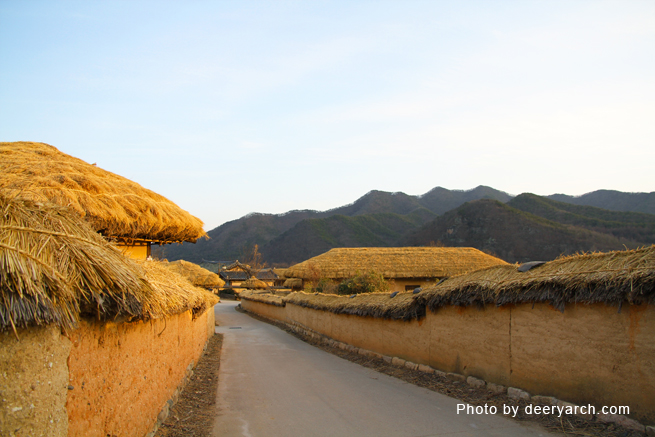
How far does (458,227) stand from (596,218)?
58.1 ft

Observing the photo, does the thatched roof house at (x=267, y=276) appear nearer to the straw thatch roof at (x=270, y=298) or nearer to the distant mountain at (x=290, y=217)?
the straw thatch roof at (x=270, y=298)

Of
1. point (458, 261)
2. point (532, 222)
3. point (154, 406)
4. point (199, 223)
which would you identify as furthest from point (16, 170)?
point (532, 222)

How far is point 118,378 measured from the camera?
14.3 feet

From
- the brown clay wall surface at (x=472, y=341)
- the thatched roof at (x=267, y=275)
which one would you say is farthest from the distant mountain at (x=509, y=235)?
the brown clay wall surface at (x=472, y=341)

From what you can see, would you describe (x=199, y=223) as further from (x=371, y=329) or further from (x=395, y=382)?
(x=395, y=382)

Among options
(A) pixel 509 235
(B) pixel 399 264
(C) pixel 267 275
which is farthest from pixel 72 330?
(A) pixel 509 235

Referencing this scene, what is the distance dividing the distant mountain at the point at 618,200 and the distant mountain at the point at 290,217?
20.9 meters

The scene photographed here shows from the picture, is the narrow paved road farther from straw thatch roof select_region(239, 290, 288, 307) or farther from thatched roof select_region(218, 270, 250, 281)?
thatched roof select_region(218, 270, 250, 281)

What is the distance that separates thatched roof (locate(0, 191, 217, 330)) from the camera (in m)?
3.12

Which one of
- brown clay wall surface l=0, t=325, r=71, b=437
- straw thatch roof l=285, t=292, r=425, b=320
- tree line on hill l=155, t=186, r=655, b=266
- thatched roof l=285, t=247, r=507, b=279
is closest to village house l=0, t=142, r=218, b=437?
brown clay wall surface l=0, t=325, r=71, b=437

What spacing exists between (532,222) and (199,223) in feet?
175

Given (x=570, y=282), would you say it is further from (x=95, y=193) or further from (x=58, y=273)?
(x=95, y=193)

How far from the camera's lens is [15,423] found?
3018 millimetres

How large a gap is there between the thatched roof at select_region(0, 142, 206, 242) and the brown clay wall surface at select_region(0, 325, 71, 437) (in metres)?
5.70
